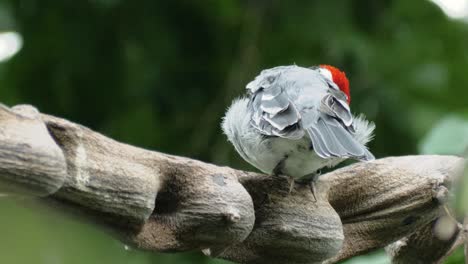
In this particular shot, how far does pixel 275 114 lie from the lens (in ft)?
9.12

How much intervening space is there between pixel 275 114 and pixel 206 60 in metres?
2.19

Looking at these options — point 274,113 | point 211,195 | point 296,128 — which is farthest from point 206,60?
point 211,195

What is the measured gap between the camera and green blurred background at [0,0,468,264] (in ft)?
14.8

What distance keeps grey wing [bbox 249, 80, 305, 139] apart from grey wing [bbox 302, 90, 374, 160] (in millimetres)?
53

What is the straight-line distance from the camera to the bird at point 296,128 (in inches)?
105

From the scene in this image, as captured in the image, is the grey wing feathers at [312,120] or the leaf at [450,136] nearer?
the grey wing feathers at [312,120]

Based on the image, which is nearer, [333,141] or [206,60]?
[333,141]

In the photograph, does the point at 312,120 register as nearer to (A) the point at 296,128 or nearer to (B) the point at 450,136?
(A) the point at 296,128

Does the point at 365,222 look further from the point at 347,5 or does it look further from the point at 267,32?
the point at 267,32

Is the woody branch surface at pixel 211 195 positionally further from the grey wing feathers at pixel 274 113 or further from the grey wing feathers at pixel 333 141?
the grey wing feathers at pixel 274 113

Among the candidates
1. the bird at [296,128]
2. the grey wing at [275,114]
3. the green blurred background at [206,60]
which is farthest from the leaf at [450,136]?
the green blurred background at [206,60]

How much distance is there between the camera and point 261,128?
109 inches

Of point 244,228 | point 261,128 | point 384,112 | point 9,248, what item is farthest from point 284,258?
point 384,112

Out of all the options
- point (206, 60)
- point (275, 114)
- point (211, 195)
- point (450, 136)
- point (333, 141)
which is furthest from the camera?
point (206, 60)
